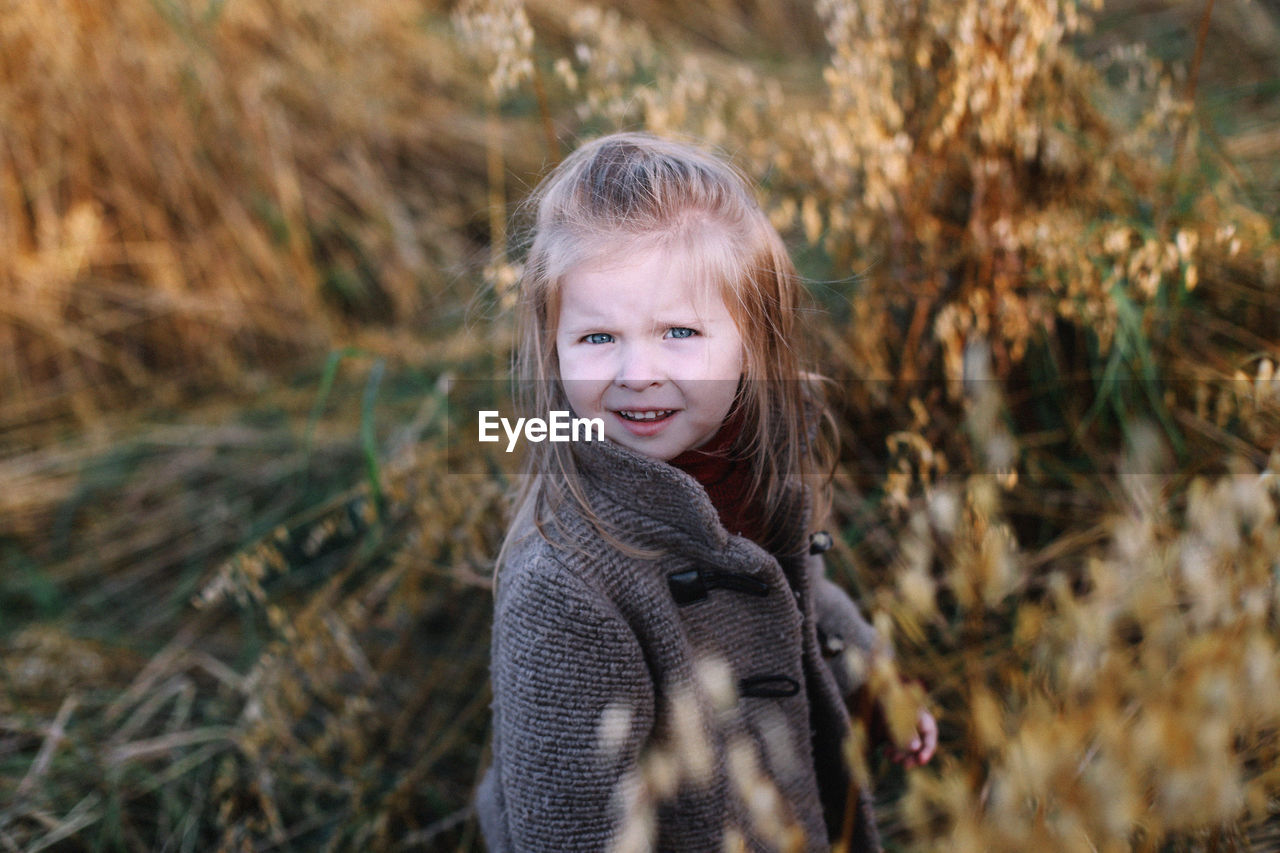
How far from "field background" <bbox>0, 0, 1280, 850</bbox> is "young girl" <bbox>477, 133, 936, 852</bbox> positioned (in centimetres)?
20

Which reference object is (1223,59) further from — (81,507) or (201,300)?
(81,507)

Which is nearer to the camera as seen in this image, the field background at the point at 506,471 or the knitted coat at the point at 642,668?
the field background at the point at 506,471

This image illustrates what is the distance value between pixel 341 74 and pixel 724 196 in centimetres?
231

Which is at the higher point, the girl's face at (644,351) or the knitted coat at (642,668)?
the girl's face at (644,351)

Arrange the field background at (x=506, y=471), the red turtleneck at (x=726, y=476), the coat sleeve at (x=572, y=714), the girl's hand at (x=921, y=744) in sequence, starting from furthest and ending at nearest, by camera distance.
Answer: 1. the girl's hand at (x=921, y=744)
2. the red turtleneck at (x=726, y=476)
3. the coat sleeve at (x=572, y=714)
4. the field background at (x=506, y=471)

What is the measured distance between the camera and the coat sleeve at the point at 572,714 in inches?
36.7

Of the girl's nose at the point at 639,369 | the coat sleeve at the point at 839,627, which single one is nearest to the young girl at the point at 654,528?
the girl's nose at the point at 639,369

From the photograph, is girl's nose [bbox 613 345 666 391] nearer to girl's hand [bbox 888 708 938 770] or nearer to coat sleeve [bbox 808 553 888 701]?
coat sleeve [bbox 808 553 888 701]

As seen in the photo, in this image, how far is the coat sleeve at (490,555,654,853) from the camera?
93 centimetres

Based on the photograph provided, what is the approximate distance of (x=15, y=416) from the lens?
2596 millimetres

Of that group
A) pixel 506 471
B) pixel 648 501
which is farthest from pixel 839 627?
pixel 506 471

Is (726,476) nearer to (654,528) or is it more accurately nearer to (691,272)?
(654,528)

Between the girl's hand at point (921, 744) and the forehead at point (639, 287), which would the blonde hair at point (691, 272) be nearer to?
the forehead at point (639, 287)

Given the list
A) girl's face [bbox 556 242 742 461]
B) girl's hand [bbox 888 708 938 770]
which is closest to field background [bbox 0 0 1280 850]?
girl's hand [bbox 888 708 938 770]
